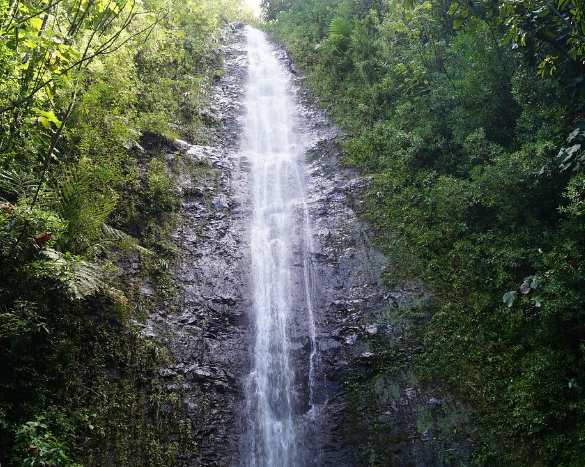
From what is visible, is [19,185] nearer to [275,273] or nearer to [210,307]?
[210,307]

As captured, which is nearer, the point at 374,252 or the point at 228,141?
the point at 374,252

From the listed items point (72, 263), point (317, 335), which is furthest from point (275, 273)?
point (72, 263)

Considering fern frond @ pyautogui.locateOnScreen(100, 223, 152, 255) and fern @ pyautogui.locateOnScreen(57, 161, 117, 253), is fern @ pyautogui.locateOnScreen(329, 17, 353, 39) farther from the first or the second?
fern @ pyautogui.locateOnScreen(57, 161, 117, 253)

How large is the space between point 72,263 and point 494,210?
24.6 feet

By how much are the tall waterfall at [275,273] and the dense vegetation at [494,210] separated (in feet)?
4.57

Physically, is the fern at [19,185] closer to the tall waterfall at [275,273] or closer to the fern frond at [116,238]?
the fern frond at [116,238]

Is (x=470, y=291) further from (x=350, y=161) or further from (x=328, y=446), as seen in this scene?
(x=350, y=161)

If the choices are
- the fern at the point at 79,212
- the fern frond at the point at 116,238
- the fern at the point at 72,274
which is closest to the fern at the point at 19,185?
the fern at the point at 79,212

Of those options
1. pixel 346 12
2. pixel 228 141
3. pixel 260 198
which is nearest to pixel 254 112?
pixel 228 141

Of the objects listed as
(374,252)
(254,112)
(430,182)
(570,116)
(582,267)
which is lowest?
(582,267)

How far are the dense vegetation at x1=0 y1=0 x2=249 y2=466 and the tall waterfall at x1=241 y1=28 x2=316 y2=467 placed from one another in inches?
56.8

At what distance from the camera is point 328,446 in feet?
23.0

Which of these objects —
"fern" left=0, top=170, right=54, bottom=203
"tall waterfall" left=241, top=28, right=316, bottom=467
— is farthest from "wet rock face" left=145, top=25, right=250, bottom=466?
"fern" left=0, top=170, right=54, bottom=203

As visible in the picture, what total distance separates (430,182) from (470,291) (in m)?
3.07
